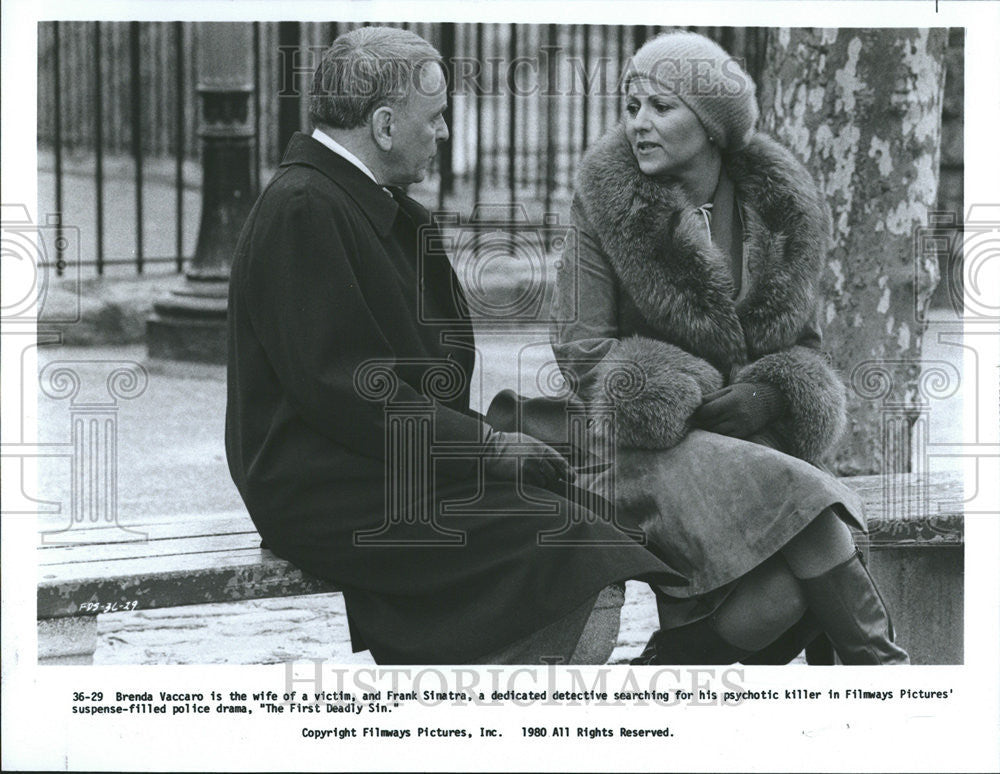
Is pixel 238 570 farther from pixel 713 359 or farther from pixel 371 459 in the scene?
pixel 713 359

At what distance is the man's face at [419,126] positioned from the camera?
3.72 meters

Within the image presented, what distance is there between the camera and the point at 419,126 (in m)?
3.76

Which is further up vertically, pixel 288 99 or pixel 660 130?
pixel 288 99

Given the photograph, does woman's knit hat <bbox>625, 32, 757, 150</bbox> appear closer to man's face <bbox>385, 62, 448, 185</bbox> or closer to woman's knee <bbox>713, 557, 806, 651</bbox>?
man's face <bbox>385, 62, 448, 185</bbox>

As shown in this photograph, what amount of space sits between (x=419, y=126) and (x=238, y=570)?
44.5 inches

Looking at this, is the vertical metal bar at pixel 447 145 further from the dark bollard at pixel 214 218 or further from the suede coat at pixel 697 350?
the suede coat at pixel 697 350

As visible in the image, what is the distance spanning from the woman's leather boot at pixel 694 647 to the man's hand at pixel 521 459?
505mm

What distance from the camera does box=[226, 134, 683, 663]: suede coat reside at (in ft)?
11.9

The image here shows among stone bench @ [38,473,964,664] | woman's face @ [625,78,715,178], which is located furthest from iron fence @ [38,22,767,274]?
stone bench @ [38,473,964,664]

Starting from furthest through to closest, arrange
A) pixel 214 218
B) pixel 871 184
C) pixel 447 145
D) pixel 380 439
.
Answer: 1. pixel 447 145
2. pixel 214 218
3. pixel 871 184
4. pixel 380 439

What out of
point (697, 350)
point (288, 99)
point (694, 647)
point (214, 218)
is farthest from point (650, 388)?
point (214, 218)

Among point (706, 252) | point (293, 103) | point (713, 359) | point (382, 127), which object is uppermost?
point (293, 103)

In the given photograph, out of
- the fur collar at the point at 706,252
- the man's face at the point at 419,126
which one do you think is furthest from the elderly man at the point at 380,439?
the fur collar at the point at 706,252

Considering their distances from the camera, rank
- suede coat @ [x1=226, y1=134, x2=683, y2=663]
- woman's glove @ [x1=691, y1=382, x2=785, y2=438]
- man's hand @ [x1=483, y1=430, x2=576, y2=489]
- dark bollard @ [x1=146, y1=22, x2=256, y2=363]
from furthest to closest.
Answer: dark bollard @ [x1=146, y1=22, x2=256, y2=363] → woman's glove @ [x1=691, y1=382, x2=785, y2=438] → man's hand @ [x1=483, y1=430, x2=576, y2=489] → suede coat @ [x1=226, y1=134, x2=683, y2=663]
